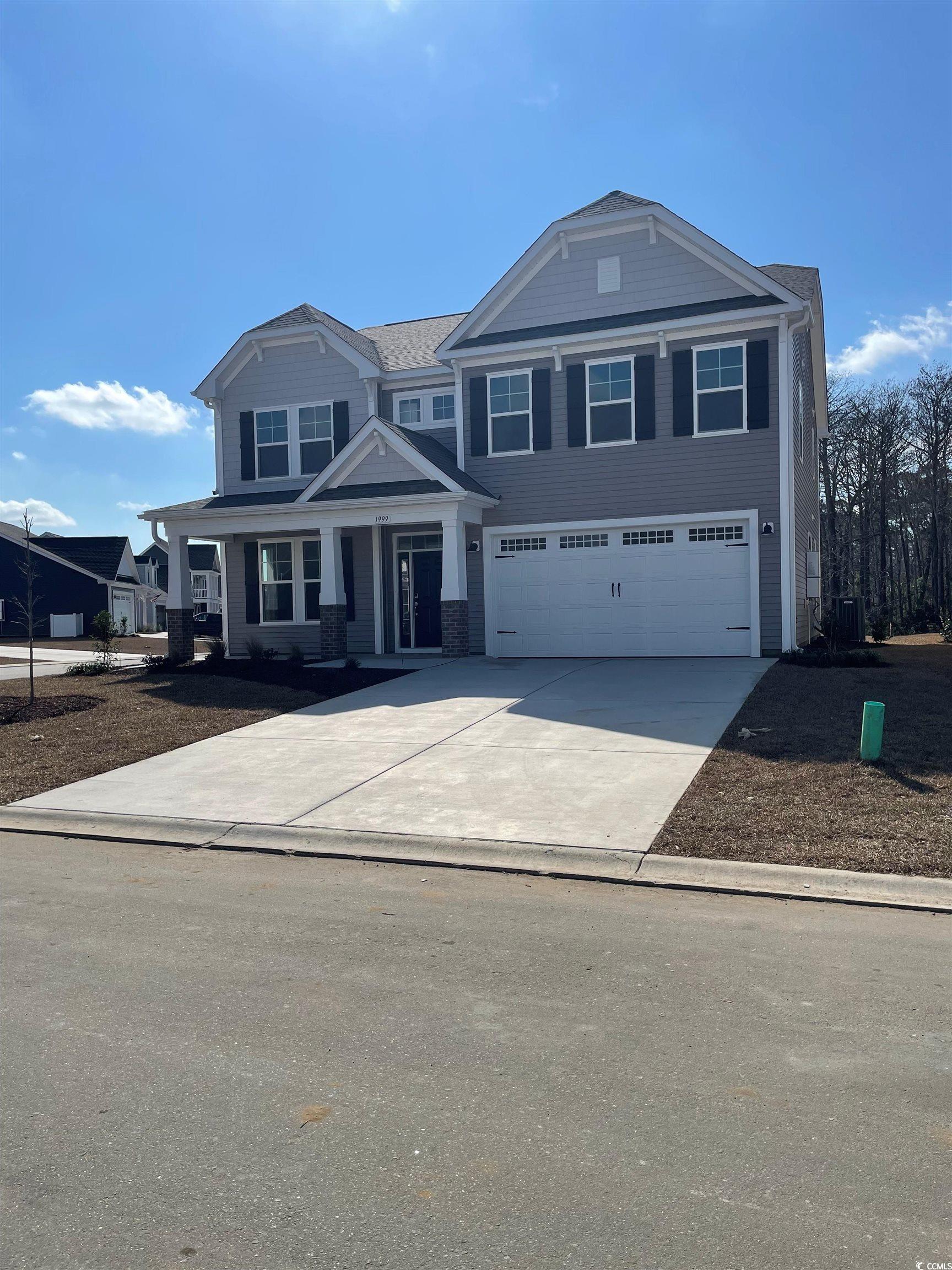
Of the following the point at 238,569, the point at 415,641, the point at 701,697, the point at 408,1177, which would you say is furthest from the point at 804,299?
the point at 408,1177

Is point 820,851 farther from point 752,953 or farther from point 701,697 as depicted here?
point 701,697

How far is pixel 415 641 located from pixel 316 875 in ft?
47.8

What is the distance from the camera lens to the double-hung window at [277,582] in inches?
862

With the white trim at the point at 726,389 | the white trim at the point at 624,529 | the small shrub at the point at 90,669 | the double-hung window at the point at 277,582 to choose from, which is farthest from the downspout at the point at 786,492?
the small shrub at the point at 90,669

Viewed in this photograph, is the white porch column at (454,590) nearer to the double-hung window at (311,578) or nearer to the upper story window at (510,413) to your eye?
the upper story window at (510,413)

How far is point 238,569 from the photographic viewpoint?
73.2 feet

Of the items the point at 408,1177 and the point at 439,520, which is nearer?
the point at 408,1177

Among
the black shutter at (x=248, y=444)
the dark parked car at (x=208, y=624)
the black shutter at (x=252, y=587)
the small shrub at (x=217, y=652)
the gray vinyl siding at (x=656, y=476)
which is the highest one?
the black shutter at (x=248, y=444)

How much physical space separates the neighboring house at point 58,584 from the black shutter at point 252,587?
25.7 m

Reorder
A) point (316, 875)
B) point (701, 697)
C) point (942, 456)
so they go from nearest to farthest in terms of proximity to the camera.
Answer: point (316, 875) < point (701, 697) < point (942, 456)

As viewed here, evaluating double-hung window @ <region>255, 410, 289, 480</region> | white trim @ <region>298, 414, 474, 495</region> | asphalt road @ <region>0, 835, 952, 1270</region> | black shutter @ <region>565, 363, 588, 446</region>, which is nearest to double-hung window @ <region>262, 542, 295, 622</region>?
double-hung window @ <region>255, 410, 289, 480</region>

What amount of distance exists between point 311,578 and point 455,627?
5.01m

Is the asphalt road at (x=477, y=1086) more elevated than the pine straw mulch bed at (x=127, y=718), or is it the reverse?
the pine straw mulch bed at (x=127, y=718)

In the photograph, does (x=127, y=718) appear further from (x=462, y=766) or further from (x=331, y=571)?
(x=331, y=571)
